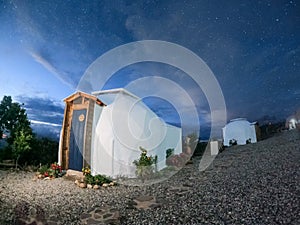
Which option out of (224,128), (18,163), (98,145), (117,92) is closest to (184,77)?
(117,92)

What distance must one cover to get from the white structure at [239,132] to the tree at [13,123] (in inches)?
718

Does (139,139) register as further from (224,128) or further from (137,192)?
(224,128)

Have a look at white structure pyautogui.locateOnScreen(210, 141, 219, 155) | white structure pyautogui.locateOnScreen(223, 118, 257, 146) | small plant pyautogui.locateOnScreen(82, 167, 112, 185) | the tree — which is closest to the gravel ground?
small plant pyautogui.locateOnScreen(82, 167, 112, 185)

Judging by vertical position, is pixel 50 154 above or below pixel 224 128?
below

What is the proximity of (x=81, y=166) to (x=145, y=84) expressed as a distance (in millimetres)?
5536

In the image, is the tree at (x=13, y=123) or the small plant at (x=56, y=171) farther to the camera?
the tree at (x=13, y=123)

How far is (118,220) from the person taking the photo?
11.9 feet

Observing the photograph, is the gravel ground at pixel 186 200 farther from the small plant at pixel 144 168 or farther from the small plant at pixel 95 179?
the small plant at pixel 144 168

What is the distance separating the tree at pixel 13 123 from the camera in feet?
34.9

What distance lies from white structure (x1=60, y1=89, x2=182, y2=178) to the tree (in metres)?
3.35

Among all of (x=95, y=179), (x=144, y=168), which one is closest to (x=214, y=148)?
(x=144, y=168)

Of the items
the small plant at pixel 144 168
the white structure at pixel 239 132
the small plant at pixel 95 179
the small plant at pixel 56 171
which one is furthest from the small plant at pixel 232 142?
the small plant at pixel 56 171

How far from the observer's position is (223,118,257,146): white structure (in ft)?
64.7

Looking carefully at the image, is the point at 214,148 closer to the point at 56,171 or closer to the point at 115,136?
the point at 115,136
